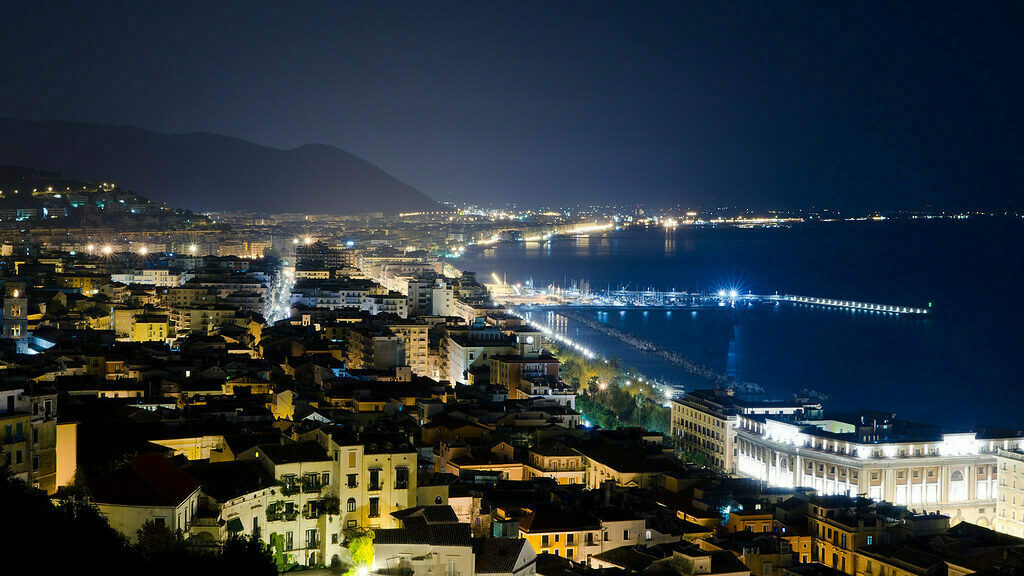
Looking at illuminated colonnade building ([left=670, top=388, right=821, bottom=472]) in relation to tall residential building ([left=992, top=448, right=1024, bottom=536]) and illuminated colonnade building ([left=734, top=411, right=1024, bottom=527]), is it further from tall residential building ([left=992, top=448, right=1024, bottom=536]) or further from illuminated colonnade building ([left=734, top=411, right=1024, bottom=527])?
tall residential building ([left=992, top=448, right=1024, bottom=536])

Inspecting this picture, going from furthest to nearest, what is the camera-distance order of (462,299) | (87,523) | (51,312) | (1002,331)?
(1002,331) → (462,299) → (51,312) → (87,523)

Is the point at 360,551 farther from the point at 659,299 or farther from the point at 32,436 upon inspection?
the point at 659,299

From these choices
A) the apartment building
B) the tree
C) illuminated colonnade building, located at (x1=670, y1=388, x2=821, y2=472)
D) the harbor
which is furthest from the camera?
the harbor

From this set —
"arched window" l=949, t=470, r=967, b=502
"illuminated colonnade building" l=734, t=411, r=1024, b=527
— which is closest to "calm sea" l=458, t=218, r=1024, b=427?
"illuminated colonnade building" l=734, t=411, r=1024, b=527

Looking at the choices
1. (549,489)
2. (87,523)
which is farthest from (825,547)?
(87,523)

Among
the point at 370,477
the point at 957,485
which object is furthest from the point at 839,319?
the point at 370,477

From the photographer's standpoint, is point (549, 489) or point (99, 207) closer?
point (549, 489)

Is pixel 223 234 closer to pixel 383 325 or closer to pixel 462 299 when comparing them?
pixel 462 299
